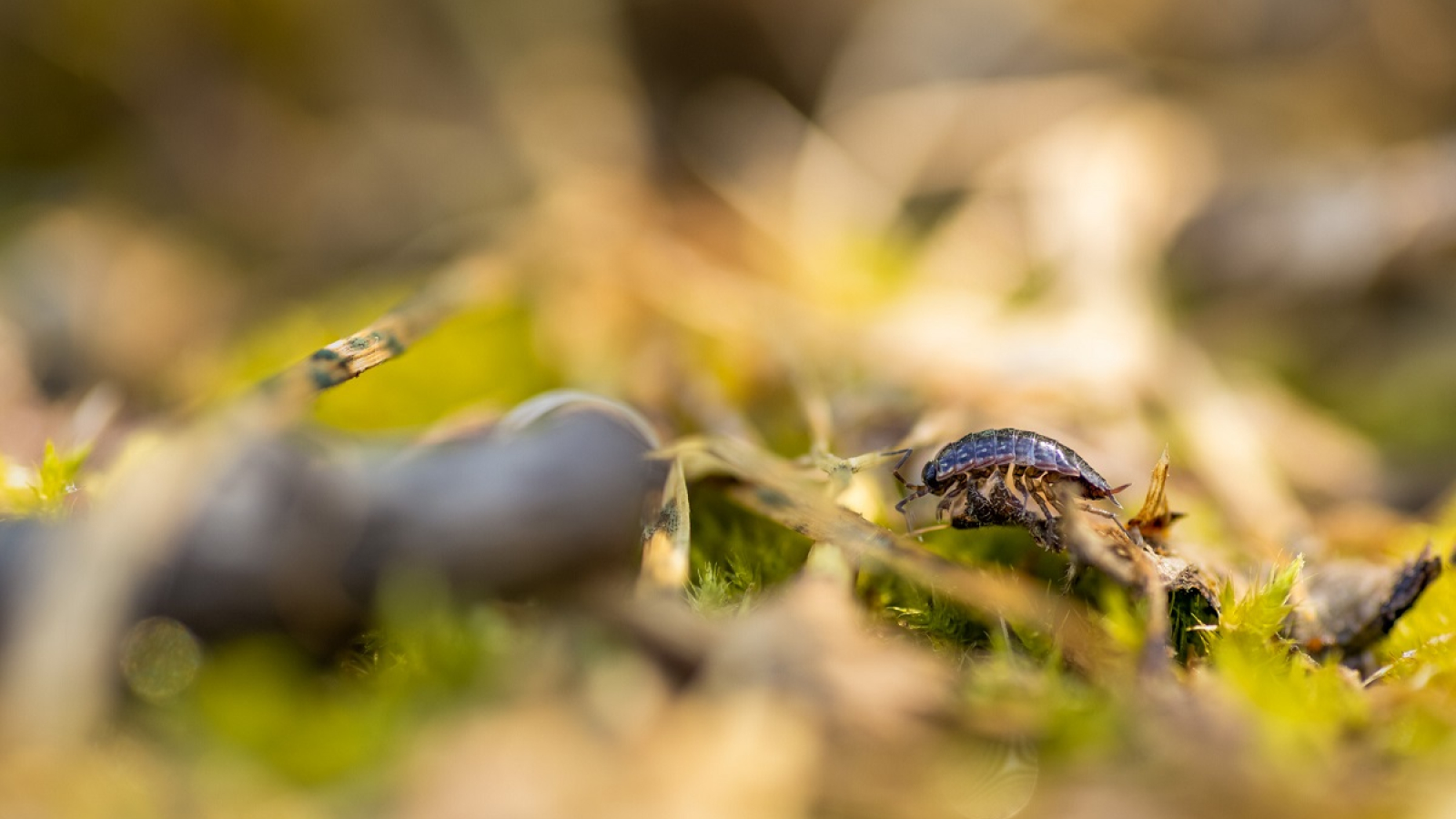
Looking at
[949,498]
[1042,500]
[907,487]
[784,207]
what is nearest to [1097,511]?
[1042,500]

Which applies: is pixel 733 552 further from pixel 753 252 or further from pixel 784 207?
pixel 784 207

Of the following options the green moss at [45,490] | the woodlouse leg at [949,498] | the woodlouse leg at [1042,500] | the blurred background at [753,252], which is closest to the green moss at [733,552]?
the blurred background at [753,252]

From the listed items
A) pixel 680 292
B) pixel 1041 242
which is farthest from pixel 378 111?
pixel 1041 242

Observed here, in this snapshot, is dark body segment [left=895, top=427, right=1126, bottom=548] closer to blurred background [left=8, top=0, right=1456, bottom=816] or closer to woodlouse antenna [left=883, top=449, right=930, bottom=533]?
woodlouse antenna [left=883, top=449, right=930, bottom=533]

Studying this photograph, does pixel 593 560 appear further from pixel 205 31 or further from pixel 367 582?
pixel 205 31

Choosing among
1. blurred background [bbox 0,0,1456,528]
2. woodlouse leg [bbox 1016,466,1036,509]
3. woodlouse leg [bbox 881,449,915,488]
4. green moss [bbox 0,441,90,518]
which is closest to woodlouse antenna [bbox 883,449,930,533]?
woodlouse leg [bbox 881,449,915,488]

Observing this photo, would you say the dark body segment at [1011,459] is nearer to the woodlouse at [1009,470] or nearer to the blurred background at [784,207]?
the woodlouse at [1009,470]
